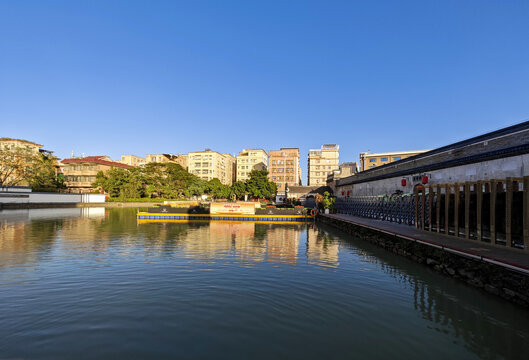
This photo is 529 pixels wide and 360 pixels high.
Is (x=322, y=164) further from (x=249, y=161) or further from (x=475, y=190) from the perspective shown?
(x=475, y=190)

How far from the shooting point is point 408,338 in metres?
6.54

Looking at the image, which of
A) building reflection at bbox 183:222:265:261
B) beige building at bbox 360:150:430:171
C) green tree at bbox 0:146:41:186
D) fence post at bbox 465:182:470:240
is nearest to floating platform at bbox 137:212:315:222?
building reflection at bbox 183:222:265:261

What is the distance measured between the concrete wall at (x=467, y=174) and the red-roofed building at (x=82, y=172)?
76.6 meters

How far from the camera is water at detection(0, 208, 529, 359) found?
19.7 feet

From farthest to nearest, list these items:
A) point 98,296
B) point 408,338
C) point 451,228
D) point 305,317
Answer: point 451,228 < point 98,296 < point 305,317 < point 408,338

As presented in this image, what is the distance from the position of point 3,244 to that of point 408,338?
2380 centimetres

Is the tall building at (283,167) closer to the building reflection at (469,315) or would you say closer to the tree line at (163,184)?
the tree line at (163,184)

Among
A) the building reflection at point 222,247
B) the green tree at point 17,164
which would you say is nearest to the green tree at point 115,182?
the green tree at point 17,164

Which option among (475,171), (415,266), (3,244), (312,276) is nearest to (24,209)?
(3,244)

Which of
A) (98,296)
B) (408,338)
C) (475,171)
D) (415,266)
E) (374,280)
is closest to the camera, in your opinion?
(408,338)

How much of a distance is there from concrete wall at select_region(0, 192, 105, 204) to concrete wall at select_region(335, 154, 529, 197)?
6737 cm

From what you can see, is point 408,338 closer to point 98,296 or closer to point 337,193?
point 98,296

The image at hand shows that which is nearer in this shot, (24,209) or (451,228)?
(451,228)

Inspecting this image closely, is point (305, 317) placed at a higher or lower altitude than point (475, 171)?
lower
